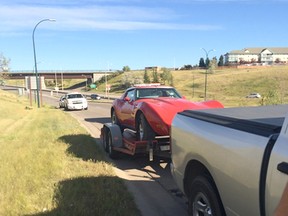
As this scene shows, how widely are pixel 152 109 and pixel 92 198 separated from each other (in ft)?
9.45

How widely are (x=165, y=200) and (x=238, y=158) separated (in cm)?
316

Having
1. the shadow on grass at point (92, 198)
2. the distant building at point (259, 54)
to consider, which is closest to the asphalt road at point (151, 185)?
the shadow on grass at point (92, 198)

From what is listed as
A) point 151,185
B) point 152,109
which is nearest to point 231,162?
point 151,185

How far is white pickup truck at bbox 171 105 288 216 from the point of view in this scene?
2.72 meters

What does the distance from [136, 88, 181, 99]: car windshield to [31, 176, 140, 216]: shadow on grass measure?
3.70m

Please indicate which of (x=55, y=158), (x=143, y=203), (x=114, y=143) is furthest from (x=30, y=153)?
(x=143, y=203)

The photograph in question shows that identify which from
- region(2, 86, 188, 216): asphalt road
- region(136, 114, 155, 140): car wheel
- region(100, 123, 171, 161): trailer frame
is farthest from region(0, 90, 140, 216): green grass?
region(136, 114, 155, 140): car wheel

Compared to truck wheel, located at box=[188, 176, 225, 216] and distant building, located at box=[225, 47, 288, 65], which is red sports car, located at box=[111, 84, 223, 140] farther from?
distant building, located at box=[225, 47, 288, 65]

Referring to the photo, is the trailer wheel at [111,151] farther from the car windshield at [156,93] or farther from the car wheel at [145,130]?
the car windshield at [156,93]

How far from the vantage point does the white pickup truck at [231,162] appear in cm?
272

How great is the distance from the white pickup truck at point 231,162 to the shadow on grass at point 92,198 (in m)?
1.12

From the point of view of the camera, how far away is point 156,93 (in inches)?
407

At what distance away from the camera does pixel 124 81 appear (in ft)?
381

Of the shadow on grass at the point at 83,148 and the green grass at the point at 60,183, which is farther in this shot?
the shadow on grass at the point at 83,148
